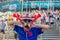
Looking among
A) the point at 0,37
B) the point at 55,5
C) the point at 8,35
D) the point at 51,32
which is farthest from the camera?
the point at 55,5

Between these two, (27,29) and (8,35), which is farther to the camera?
(8,35)

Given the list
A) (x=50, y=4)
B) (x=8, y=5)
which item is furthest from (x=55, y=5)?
(x=8, y=5)

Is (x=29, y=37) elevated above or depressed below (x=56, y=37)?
above

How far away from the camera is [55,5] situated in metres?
31.3

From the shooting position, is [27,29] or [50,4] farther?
[50,4]

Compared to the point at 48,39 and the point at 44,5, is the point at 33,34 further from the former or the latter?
the point at 44,5

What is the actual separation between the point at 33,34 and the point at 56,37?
917 cm

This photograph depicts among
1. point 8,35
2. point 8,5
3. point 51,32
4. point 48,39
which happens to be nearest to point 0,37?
point 8,35

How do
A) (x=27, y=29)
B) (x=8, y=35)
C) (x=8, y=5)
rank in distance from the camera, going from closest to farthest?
1. (x=27, y=29)
2. (x=8, y=35)
3. (x=8, y=5)

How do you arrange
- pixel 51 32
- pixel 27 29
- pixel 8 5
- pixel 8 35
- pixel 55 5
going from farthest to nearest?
pixel 55 5, pixel 8 5, pixel 51 32, pixel 8 35, pixel 27 29

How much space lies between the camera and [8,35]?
1538 cm

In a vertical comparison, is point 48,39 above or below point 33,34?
below

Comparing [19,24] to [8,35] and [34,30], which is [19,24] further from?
[8,35]

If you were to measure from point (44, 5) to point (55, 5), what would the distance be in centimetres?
132
